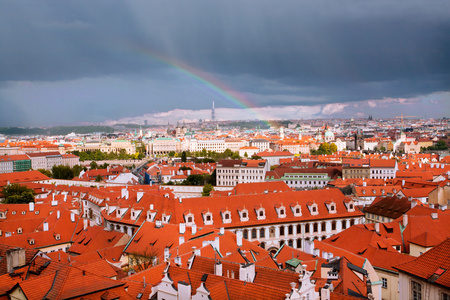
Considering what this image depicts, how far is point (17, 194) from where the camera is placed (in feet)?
253

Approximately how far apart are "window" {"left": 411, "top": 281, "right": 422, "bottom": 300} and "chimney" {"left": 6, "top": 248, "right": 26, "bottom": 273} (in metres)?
20.9

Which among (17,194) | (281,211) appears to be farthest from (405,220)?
(17,194)

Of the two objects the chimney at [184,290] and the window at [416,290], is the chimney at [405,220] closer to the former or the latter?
the window at [416,290]

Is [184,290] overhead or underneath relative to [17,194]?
overhead

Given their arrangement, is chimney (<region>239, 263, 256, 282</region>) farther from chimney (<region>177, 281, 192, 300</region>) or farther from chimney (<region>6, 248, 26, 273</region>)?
chimney (<region>6, 248, 26, 273</region>)

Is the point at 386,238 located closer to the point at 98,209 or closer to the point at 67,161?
the point at 98,209

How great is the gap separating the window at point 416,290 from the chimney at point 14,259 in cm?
2094

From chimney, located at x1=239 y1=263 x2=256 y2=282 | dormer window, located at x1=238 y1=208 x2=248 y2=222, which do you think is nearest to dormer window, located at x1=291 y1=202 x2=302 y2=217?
dormer window, located at x1=238 y1=208 x2=248 y2=222

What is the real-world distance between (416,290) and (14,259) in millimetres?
21381

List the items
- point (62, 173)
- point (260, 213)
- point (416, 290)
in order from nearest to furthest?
1. point (416, 290)
2. point (260, 213)
3. point (62, 173)

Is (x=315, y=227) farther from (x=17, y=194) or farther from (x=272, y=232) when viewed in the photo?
(x=17, y=194)

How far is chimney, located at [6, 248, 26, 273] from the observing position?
24.7 m

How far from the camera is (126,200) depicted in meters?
56.1

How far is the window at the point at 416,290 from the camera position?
862 inches
